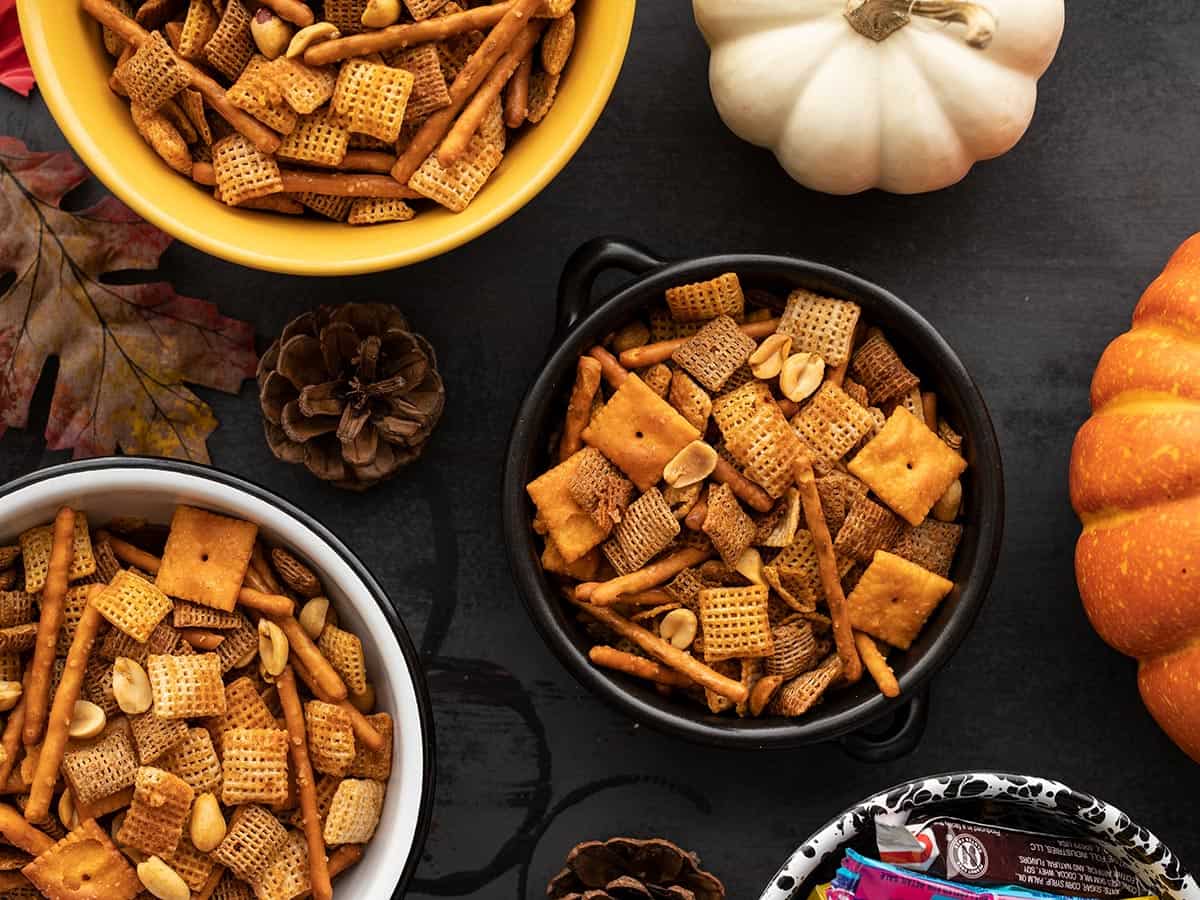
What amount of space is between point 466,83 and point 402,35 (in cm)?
7

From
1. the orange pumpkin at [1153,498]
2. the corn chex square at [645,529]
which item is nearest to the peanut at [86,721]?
the corn chex square at [645,529]

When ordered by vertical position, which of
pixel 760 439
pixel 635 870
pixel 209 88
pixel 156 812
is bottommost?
pixel 635 870

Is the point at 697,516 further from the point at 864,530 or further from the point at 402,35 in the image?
the point at 402,35

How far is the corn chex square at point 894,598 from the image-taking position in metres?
1.25

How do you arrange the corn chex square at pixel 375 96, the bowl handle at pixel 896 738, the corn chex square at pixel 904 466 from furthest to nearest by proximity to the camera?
the bowl handle at pixel 896 738, the corn chex square at pixel 904 466, the corn chex square at pixel 375 96

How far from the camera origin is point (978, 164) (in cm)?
146

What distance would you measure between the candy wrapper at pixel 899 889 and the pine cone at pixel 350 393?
24.3 inches

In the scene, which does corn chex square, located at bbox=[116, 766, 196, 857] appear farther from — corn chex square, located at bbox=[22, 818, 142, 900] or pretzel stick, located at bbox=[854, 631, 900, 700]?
pretzel stick, located at bbox=[854, 631, 900, 700]

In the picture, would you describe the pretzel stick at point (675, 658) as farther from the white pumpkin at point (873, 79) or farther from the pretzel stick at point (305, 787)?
the white pumpkin at point (873, 79)

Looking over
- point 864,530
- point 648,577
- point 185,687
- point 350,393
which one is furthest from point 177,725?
point 864,530

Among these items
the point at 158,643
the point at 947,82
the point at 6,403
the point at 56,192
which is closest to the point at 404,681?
the point at 158,643

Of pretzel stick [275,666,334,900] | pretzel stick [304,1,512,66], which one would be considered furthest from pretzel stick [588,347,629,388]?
pretzel stick [275,666,334,900]

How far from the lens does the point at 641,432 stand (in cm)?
126

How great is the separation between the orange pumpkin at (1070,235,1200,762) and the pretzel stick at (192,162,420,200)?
28.2 inches
